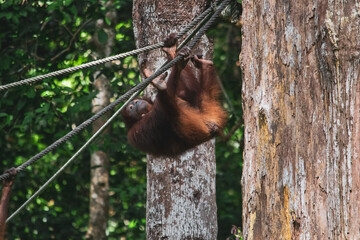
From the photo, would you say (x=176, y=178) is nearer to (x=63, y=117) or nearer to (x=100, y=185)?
(x=63, y=117)

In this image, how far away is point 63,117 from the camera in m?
6.05

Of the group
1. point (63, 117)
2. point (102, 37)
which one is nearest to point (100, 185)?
point (63, 117)

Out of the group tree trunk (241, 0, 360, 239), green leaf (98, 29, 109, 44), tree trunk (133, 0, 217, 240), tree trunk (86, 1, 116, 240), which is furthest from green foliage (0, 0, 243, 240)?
tree trunk (241, 0, 360, 239)

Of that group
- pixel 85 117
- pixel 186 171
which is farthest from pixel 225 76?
pixel 186 171

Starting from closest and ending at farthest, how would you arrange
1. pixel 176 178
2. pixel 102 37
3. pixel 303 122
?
1. pixel 303 122
2. pixel 176 178
3. pixel 102 37

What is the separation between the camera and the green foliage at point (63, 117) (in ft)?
19.0

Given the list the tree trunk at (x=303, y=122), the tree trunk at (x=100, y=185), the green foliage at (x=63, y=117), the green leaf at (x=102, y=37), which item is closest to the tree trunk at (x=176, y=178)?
the green leaf at (x=102, y=37)

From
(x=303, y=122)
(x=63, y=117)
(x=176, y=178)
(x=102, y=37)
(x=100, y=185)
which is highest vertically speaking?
(x=102, y=37)

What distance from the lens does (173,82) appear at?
366 centimetres

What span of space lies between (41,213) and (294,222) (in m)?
5.42

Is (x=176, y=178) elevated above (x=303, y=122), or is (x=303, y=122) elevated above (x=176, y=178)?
(x=176, y=178)

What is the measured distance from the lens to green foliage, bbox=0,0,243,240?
229 inches

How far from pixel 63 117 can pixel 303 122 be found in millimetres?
4608

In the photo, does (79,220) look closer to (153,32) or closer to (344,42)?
(153,32)
